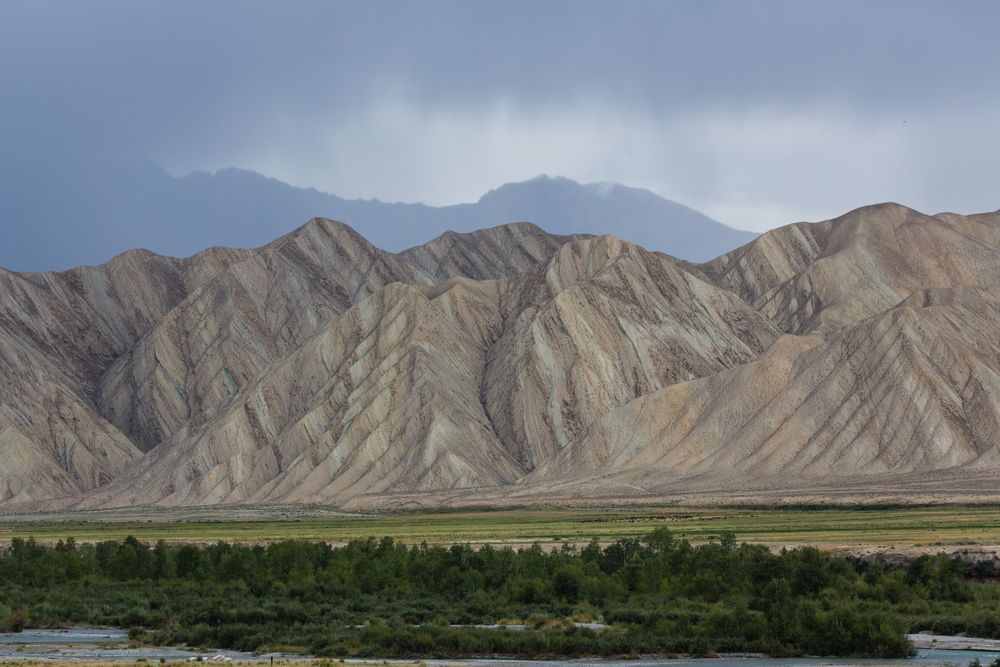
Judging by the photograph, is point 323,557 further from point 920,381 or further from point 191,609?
point 920,381

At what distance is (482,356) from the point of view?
578 feet

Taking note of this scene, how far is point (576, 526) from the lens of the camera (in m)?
102

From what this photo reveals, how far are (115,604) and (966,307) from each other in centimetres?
12437

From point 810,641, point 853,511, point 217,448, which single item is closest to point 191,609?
point 810,641

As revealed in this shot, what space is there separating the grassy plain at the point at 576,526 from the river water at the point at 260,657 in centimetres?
2812

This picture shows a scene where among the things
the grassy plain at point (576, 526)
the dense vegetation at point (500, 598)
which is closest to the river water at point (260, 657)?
the dense vegetation at point (500, 598)

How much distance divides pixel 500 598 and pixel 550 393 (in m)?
105

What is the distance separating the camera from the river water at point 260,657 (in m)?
42.3

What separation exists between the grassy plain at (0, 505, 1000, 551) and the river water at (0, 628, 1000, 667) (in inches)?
1107

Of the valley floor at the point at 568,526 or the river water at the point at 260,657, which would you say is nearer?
the river water at the point at 260,657

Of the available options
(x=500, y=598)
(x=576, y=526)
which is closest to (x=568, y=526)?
(x=576, y=526)

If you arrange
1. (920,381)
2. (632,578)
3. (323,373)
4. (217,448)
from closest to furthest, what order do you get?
(632,578) → (920,381) → (217,448) → (323,373)

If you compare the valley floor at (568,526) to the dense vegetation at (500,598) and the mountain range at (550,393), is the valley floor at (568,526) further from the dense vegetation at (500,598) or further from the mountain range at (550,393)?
the dense vegetation at (500,598)

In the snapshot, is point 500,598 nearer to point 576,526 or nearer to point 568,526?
point 576,526
